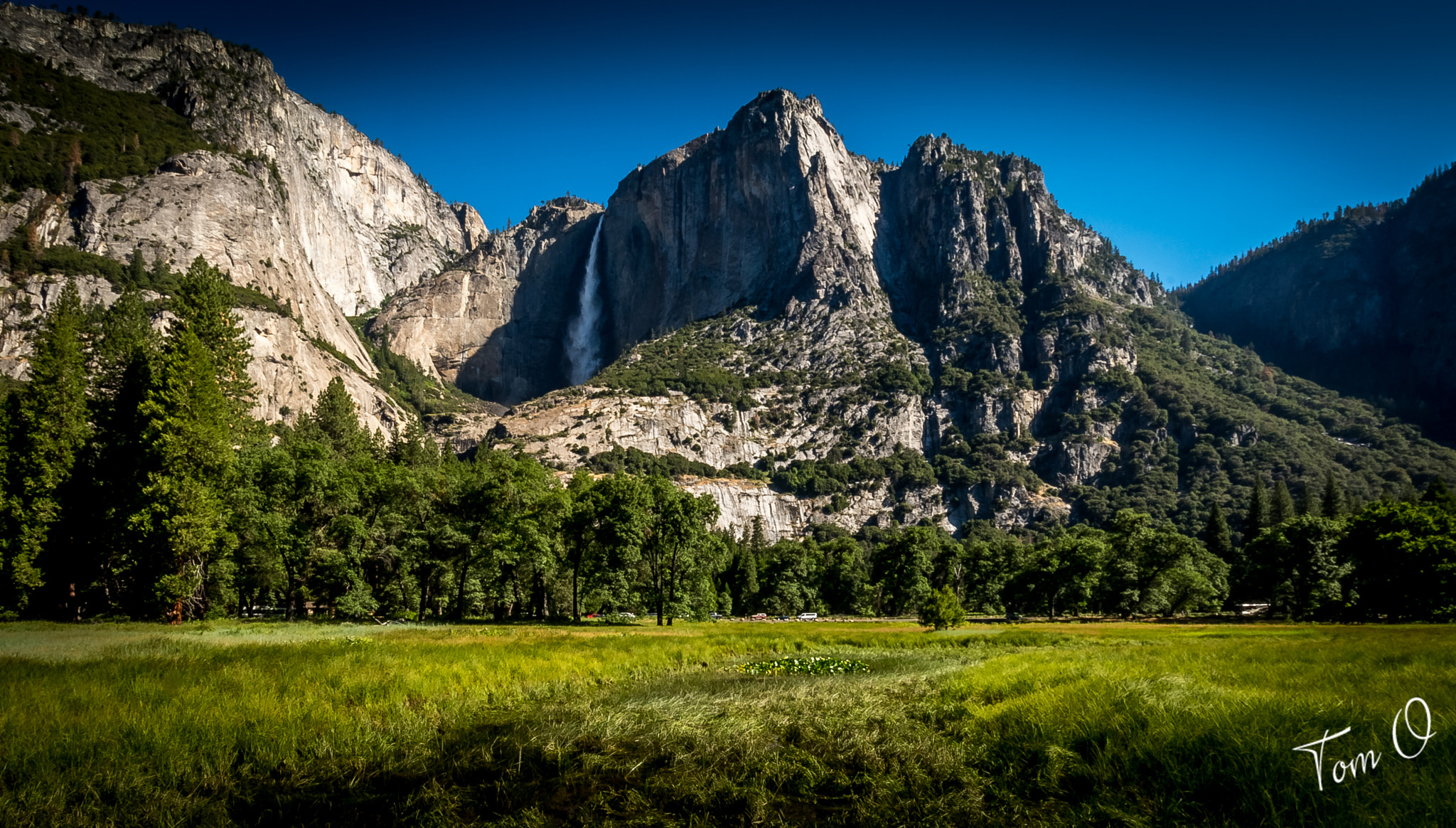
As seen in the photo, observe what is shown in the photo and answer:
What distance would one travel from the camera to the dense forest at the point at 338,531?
33281 millimetres

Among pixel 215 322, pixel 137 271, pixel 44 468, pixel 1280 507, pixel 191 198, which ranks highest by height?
pixel 191 198

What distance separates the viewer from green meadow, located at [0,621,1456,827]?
823cm

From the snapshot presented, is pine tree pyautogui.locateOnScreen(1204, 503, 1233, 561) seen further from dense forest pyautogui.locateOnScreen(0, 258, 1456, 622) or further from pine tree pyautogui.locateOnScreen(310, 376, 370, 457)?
pine tree pyautogui.locateOnScreen(310, 376, 370, 457)

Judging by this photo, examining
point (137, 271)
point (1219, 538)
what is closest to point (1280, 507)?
point (1219, 538)

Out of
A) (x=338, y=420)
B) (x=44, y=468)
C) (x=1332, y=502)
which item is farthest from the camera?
(x=1332, y=502)

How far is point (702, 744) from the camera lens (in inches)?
487

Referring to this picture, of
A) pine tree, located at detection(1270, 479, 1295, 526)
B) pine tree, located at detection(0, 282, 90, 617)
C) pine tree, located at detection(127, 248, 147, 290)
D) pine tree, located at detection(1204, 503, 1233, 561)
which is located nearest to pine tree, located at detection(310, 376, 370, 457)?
pine tree, located at detection(0, 282, 90, 617)

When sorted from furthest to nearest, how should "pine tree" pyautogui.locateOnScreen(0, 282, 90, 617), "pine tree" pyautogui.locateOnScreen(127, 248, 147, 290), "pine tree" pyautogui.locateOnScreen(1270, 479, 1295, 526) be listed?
"pine tree" pyautogui.locateOnScreen(127, 248, 147, 290) < "pine tree" pyautogui.locateOnScreen(1270, 479, 1295, 526) < "pine tree" pyautogui.locateOnScreen(0, 282, 90, 617)

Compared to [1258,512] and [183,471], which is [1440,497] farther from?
[183,471]

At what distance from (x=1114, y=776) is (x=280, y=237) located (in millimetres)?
201412

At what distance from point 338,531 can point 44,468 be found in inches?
558

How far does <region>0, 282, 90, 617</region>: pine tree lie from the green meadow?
2012 cm

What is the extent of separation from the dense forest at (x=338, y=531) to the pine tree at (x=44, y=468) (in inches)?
4.0
